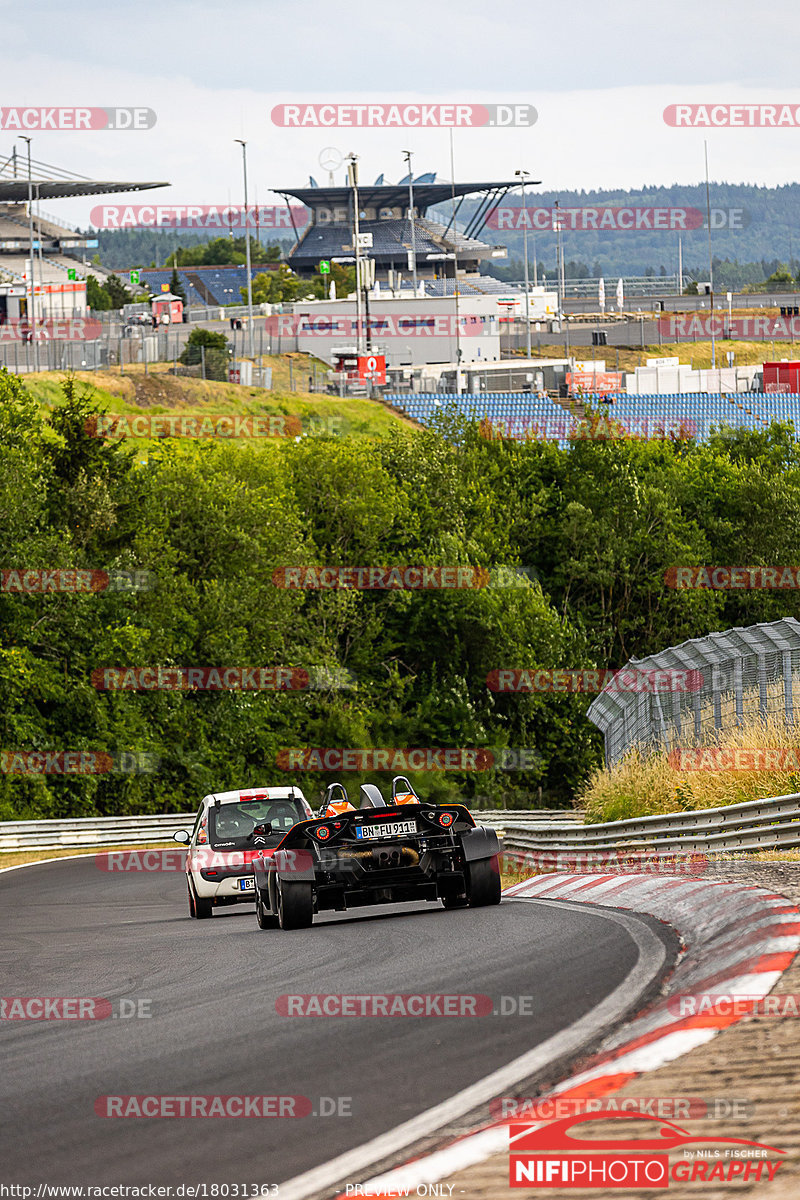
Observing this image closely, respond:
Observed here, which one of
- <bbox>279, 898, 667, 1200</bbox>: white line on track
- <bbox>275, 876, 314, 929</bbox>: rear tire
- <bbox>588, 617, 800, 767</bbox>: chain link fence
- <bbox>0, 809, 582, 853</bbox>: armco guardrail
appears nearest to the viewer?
<bbox>279, 898, 667, 1200</bbox>: white line on track

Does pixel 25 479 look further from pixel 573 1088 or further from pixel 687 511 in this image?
pixel 573 1088

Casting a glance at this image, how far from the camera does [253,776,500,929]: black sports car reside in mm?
Result: 11078

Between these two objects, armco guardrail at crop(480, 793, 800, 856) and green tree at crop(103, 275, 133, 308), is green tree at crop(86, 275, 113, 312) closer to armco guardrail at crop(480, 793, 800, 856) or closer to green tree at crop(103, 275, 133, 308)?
green tree at crop(103, 275, 133, 308)

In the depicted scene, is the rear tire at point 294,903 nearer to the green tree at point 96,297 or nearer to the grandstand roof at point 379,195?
the green tree at point 96,297

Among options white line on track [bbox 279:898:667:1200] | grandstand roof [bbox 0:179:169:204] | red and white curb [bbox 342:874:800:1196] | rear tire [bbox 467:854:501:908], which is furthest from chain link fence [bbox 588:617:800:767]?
grandstand roof [bbox 0:179:169:204]

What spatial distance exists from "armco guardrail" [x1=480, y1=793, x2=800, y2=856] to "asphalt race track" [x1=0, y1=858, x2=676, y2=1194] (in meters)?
2.50

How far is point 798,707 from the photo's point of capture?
1647cm

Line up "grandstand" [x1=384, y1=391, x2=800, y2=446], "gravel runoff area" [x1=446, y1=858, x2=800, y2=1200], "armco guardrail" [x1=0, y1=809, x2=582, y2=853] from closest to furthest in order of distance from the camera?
"gravel runoff area" [x1=446, y1=858, x2=800, y2=1200]
"armco guardrail" [x1=0, y1=809, x2=582, y2=853]
"grandstand" [x1=384, y1=391, x2=800, y2=446]

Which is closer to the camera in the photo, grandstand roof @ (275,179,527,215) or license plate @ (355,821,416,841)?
license plate @ (355,821,416,841)

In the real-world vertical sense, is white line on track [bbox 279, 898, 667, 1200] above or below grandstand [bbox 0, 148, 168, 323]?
below

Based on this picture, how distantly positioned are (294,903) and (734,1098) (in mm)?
6774

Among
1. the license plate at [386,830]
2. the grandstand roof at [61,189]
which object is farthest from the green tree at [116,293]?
the license plate at [386,830]

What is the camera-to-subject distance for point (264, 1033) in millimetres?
6766

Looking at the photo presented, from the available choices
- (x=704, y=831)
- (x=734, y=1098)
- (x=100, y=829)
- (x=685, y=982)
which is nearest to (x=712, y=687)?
(x=704, y=831)
